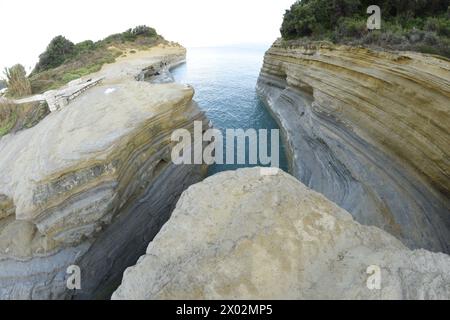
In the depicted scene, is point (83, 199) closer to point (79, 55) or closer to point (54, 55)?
point (79, 55)

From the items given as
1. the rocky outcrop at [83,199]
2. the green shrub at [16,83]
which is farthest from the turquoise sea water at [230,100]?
the green shrub at [16,83]

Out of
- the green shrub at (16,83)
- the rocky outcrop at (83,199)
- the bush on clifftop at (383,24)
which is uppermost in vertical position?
the bush on clifftop at (383,24)

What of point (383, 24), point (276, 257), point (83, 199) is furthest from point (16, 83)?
point (383, 24)

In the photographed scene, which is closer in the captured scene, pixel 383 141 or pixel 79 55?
pixel 383 141

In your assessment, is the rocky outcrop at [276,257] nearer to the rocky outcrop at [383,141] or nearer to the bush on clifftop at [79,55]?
the rocky outcrop at [383,141]

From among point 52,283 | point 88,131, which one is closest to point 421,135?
point 88,131

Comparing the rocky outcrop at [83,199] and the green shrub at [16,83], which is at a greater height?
the green shrub at [16,83]
